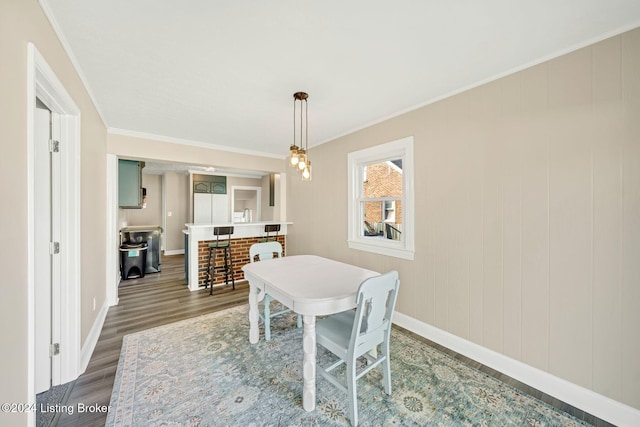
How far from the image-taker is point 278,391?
6.02 ft

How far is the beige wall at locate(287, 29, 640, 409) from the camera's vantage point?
5.11 ft

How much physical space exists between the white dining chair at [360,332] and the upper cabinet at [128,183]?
3.69 meters

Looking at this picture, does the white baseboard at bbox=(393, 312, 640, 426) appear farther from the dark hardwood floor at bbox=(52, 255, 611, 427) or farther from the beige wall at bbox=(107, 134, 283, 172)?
the beige wall at bbox=(107, 134, 283, 172)

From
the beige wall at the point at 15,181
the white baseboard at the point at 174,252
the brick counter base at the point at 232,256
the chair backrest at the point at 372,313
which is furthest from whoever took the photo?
the white baseboard at the point at 174,252

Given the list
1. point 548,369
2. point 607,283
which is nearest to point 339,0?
point 607,283

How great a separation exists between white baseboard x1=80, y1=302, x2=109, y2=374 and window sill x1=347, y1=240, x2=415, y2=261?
2882 millimetres

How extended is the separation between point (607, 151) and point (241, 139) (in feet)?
12.7

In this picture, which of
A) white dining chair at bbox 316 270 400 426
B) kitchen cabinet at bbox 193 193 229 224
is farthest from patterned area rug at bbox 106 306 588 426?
kitchen cabinet at bbox 193 193 229 224

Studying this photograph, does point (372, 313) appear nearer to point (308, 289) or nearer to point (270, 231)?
point (308, 289)

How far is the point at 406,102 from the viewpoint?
8.48 feet

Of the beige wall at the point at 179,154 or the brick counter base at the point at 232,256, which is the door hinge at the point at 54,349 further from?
the beige wall at the point at 179,154

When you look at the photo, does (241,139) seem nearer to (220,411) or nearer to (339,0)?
(339,0)

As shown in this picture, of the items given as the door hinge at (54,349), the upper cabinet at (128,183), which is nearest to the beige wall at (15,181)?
the door hinge at (54,349)

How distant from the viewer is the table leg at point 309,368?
1655 millimetres
